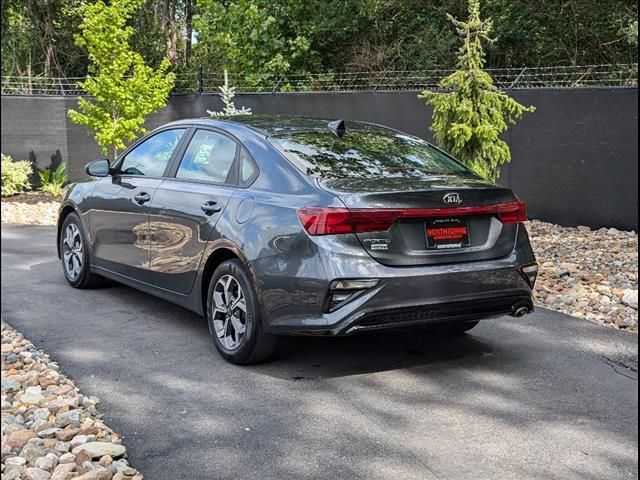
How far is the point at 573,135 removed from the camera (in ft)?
35.0

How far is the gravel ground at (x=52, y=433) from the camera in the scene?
3.26m

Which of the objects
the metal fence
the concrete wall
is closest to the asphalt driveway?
the metal fence

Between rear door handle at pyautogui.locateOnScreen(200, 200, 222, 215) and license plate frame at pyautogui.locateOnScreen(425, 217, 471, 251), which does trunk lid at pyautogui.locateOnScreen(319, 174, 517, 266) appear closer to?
license plate frame at pyautogui.locateOnScreen(425, 217, 471, 251)

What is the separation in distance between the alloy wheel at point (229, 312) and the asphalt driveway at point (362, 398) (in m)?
0.17

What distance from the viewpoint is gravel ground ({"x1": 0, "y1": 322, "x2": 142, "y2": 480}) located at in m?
3.26

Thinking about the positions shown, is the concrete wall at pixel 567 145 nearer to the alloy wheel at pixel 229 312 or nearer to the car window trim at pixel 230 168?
the car window trim at pixel 230 168

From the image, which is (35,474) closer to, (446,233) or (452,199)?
(446,233)

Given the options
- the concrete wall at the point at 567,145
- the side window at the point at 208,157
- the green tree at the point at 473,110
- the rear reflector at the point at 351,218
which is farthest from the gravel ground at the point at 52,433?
the concrete wall at the point at 567,145

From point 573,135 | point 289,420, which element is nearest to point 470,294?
point 289,420

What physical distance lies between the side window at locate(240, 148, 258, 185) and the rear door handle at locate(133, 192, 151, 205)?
3.39 ft

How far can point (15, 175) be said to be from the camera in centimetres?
1313

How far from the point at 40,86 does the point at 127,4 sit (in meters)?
2.02

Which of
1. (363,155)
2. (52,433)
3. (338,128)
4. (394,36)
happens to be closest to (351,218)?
(363,155)

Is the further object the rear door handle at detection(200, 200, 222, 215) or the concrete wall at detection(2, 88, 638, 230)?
the concrete wall at detection(2, 88, 638, 230)
